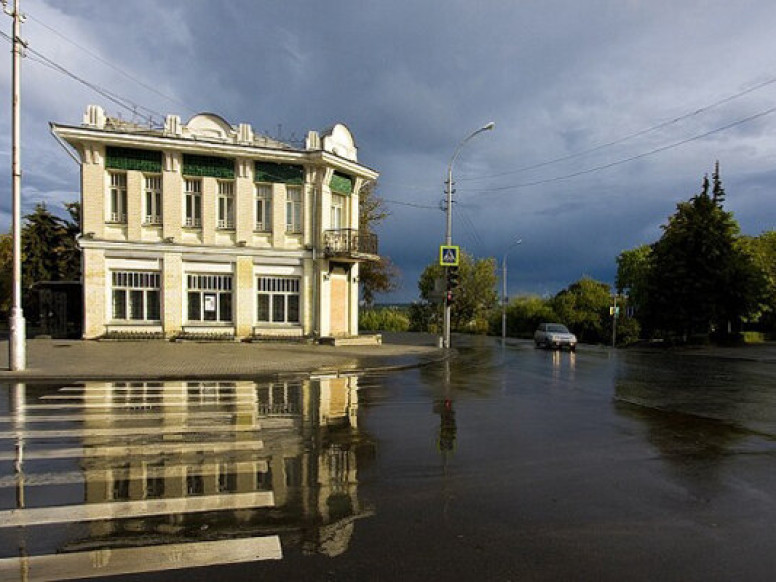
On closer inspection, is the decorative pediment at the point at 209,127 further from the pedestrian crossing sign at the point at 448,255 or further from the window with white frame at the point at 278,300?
the pedestrian crossing sign at the point at 448,255

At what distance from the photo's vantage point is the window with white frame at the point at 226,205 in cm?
2472

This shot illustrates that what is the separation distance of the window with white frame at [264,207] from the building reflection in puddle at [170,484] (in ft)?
52.9

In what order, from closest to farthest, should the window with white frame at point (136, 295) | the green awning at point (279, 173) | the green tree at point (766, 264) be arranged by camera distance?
the window with white frame at point (136, 295) → the green awning at point (279, 173) → the green tree at point (766, 264)

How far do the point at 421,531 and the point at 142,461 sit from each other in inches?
151

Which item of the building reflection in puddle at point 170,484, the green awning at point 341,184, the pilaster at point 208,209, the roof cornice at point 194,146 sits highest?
the roof cornice at point 194,146

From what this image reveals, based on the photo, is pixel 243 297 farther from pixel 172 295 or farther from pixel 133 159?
pixel 133 159

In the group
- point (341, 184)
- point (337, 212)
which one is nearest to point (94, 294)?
point (337, 212)

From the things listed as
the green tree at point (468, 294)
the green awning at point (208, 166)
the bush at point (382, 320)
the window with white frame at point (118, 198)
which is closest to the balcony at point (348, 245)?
the green awning at point (208, 166)

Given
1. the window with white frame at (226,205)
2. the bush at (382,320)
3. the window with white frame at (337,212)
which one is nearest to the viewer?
the window with white frame at (226,205)

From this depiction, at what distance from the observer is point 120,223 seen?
23.5 m

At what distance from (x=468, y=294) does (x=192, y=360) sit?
39.4m

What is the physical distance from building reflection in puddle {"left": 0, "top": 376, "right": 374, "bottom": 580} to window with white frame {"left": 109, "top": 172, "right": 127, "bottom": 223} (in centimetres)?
1556

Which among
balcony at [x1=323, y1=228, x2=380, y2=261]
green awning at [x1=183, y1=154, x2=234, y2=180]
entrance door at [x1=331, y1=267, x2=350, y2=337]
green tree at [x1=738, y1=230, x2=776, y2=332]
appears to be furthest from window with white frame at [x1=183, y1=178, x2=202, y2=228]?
green tree at [x1=738, y1=230, x2=776, y2=332]

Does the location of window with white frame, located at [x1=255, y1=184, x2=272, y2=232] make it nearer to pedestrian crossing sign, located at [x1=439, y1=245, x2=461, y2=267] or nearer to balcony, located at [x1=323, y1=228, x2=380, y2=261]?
balcony, located at [x1=323, y1=228, x2=380, y2=261]
